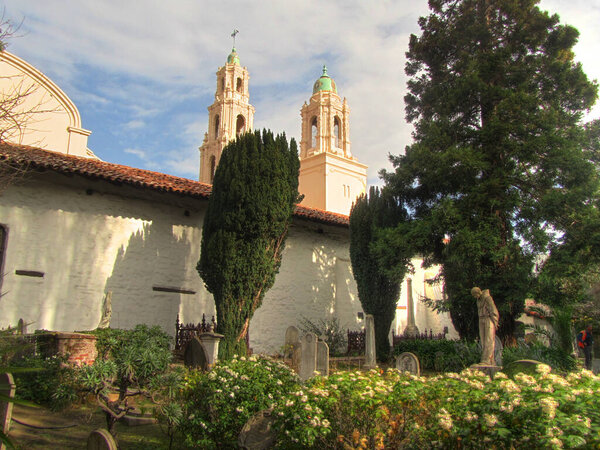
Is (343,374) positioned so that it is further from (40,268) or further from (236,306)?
(40,268)

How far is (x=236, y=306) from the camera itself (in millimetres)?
11852

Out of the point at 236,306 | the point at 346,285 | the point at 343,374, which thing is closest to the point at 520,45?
the point at 346,285

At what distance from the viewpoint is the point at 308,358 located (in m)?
9.15

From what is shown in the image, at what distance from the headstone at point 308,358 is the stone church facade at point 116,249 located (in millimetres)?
5658

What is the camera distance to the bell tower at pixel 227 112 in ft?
142

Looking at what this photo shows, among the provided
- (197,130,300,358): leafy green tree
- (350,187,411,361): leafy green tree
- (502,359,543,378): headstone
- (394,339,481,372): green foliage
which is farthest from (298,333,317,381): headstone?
(350,187,411,361): leafy green tree

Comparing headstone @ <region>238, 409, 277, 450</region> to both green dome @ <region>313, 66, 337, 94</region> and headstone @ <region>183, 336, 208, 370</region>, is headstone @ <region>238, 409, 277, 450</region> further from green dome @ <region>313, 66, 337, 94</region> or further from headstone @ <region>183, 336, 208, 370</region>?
green dome @ <region>313, 66, 337, 94</region>

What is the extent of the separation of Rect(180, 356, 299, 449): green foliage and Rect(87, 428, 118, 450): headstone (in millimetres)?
1370

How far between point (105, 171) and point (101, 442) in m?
9.48

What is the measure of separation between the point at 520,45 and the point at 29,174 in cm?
1460

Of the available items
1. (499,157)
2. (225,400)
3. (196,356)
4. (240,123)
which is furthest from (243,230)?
(240,123)

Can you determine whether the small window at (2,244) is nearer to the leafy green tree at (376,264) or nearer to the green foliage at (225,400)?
the green foliage at (225,400)

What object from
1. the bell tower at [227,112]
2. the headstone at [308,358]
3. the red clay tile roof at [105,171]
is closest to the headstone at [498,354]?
the headstone at [308,358]

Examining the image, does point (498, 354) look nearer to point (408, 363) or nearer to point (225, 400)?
point (408, 363)
